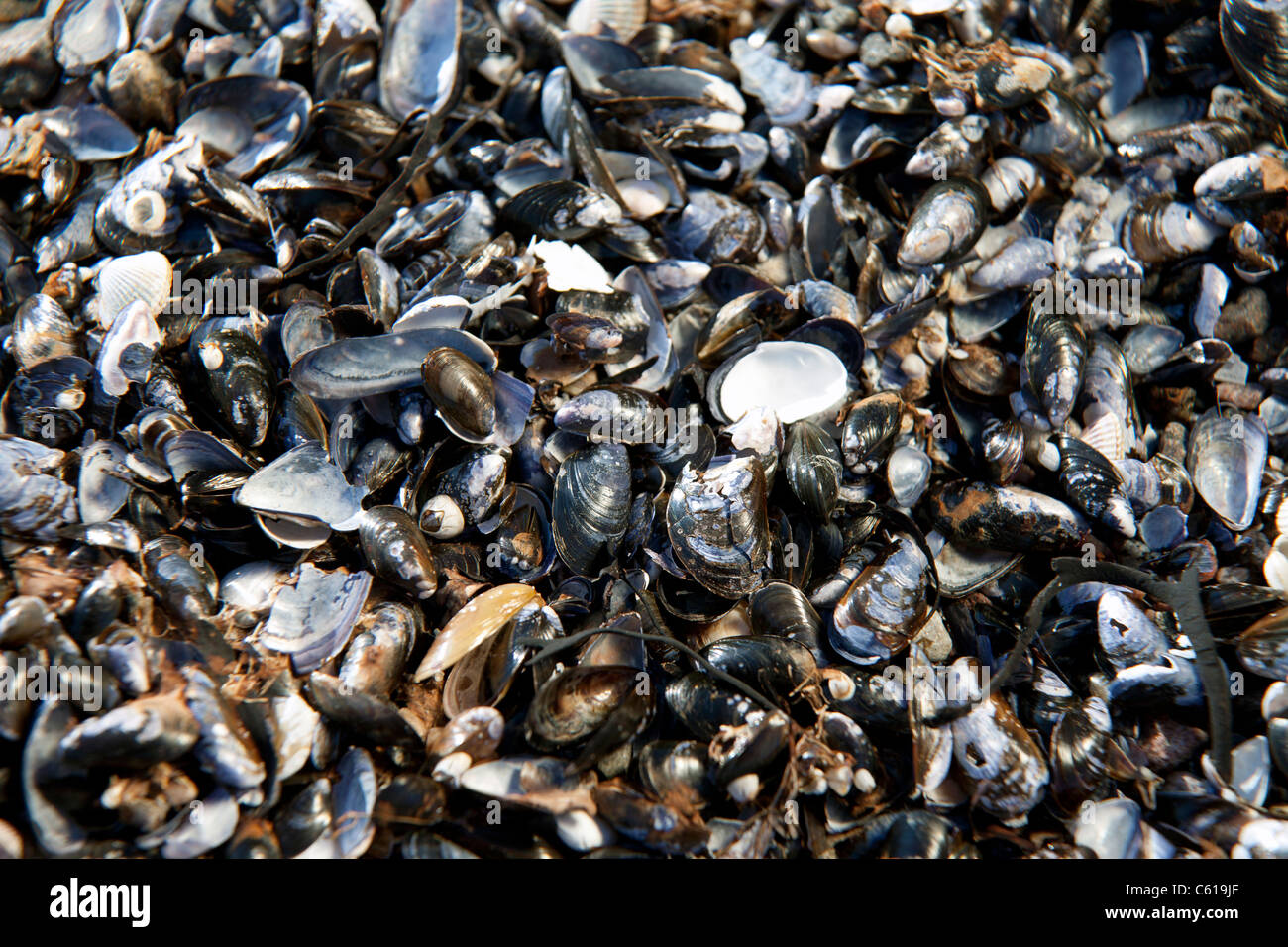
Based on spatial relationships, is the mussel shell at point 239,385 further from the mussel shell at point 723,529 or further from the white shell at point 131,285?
the mussel shell at point 723,529

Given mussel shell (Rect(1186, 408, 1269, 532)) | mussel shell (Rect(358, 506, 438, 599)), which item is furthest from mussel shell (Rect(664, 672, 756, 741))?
mussel shell (Rect(1186, 408, 1269, 532))

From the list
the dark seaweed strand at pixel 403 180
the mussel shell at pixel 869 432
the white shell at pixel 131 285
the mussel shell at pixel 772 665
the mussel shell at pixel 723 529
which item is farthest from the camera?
the dark seaweed strand at pixel 403 180

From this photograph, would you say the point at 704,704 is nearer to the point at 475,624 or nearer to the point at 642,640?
the point at 642,640

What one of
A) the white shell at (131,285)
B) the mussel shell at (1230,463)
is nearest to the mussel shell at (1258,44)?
the mussel shell at (1230,463)

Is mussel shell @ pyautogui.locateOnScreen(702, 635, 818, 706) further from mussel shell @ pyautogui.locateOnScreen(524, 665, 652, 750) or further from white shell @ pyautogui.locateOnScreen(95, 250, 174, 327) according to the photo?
white shell @ pyautogui.locateOnScreen(95, 250, 174, 327)
